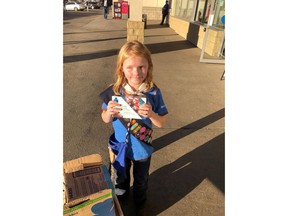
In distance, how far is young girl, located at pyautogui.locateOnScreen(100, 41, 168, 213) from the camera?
1.80 m

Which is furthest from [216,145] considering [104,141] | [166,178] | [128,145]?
[128,145]

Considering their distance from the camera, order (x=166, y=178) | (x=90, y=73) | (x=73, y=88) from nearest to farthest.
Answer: (x=166, y=178)
(x=73, y=88)
(x=90, y=73)

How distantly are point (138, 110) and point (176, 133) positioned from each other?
98.1 inches

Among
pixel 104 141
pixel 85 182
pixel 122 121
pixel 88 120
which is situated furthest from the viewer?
pixel 88 120

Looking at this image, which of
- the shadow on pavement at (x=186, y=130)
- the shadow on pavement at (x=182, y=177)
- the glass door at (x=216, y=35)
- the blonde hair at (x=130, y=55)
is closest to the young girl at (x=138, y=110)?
the blonde hair at (x=130, y=55)

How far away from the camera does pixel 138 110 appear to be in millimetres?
1710

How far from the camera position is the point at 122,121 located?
2029 mm

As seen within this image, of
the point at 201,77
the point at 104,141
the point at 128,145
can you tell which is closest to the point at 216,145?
the point at 104,141

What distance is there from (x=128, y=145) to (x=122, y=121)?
0.77ft

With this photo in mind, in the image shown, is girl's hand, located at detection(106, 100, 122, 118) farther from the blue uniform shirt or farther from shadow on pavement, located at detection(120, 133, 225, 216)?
shadow on pavement, located at detection(120, 133, 225, 216)

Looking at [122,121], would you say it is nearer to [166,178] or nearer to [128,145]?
[128,145]

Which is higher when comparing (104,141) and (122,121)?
(122,121)

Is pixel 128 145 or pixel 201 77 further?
pixel 201 77
